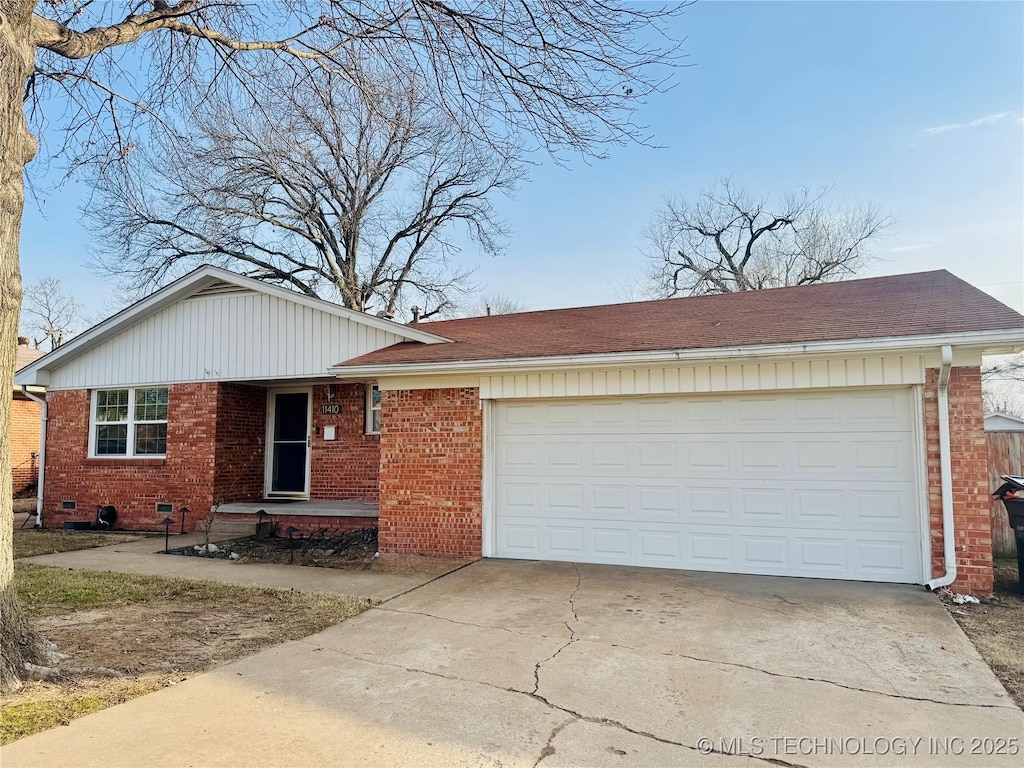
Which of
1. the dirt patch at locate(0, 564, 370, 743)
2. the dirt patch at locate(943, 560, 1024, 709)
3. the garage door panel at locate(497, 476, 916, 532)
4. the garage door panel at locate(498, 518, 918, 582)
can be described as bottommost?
the dirt patch at locate(0, 564, 370, 743)

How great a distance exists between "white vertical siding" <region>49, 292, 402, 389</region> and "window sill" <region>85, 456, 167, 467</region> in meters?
1.54

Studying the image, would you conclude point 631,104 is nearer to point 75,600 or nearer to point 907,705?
point 907,705

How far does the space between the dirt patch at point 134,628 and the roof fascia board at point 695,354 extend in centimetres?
320

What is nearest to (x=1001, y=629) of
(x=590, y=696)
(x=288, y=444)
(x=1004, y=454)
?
(x=590, y=696)

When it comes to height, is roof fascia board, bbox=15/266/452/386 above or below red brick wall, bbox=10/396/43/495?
above

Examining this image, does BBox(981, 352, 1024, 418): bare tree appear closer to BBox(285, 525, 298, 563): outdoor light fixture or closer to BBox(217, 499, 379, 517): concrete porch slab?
BBox(217, 499, 379, 517): concrete porch slab

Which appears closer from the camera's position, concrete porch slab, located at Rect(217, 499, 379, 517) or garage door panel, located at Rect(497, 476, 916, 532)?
garage door panel, located at Rect(497, 476, 916, 532)

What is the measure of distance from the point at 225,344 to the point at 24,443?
11658 millimetres

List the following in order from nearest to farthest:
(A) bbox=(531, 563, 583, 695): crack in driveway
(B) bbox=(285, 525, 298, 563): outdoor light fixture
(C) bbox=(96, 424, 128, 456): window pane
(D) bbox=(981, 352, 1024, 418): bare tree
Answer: (A) bbox=(531, 563, 583, 695): crack in driveway < (B) bbox=(285, 525, 298, 563): outdoor light fixture < (C) bbox=(96, 424, 128, 456): window pane < (D) bbox=(981, 352, 1024, 418): bare tree

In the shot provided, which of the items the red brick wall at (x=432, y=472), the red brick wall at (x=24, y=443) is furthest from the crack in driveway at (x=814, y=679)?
the red brick wall at (x=24, y=443)

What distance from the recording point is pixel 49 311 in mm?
37656

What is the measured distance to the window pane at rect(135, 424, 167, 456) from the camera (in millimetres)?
12484

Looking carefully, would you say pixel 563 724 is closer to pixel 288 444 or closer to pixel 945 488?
pixel 945 488

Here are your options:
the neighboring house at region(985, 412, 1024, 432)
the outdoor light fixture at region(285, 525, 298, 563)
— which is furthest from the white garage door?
the neighboring house at region(985, 412, 1024, 432)
